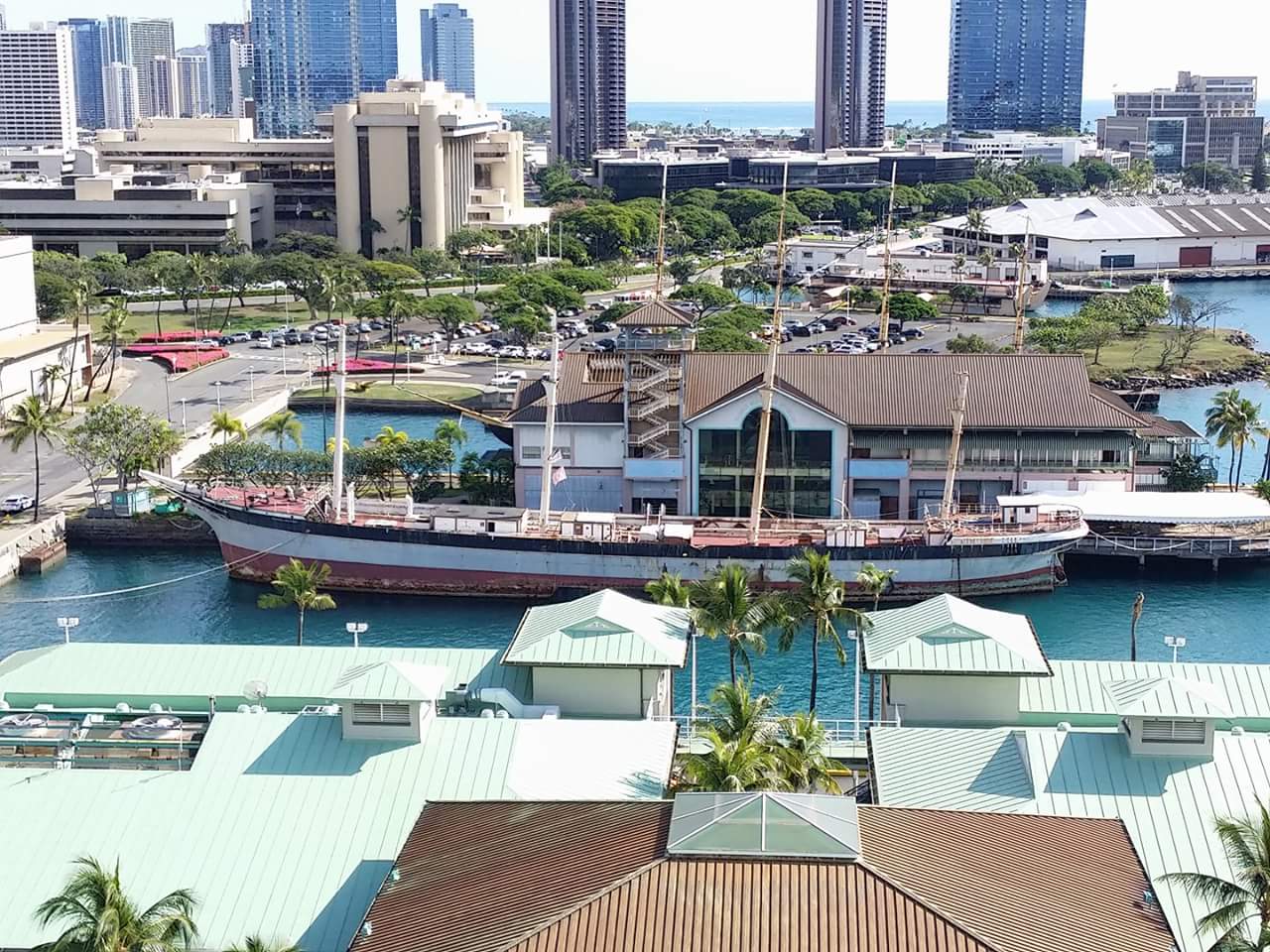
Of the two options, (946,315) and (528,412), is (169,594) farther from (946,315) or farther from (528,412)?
(946,315)

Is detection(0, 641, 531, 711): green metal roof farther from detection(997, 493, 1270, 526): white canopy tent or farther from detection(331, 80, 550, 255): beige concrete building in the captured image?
detection(331, 80, 550, 255): beige concrete building

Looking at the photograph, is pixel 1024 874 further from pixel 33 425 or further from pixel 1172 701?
pixel 33 425

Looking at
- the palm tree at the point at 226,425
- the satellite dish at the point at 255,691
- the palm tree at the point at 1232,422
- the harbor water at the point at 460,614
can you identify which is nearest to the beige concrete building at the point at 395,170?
the palm tree at the point at 226,425

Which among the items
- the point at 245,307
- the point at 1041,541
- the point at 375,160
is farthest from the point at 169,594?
the point at 375,160

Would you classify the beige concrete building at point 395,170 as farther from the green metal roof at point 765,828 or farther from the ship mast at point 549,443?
the green metal roof at point 765,828

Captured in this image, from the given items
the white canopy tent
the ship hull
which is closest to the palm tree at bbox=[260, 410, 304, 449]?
the ship hull

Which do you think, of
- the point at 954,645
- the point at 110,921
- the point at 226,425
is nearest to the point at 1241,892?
the point at 954,645
